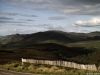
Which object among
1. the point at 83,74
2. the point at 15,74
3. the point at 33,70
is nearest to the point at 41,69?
the point at 33,70

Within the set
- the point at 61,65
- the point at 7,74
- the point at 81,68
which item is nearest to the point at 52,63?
the point at 61,65

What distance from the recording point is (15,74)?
217ft

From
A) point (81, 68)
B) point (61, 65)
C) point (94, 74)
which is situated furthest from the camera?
point (61, 65)

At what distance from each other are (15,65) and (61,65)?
12914mm

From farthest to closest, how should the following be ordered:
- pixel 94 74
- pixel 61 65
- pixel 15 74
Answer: pixel 61 65 < pixel 15 74 < pixel 94 74

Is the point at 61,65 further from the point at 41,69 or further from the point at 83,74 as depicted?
the point at 83,74

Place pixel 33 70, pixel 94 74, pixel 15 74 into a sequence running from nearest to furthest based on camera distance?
pixel 94 74, pixel 15 74, pixel 33 70

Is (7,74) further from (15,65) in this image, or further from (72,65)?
(72,65)

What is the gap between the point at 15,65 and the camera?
83562 mm

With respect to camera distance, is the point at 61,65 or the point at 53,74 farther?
the point at 61,65

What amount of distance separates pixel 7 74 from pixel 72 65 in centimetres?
2253

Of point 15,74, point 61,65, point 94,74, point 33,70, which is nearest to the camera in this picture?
point 94,74

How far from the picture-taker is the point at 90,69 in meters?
77.0

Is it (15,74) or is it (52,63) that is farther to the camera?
(52,63)
